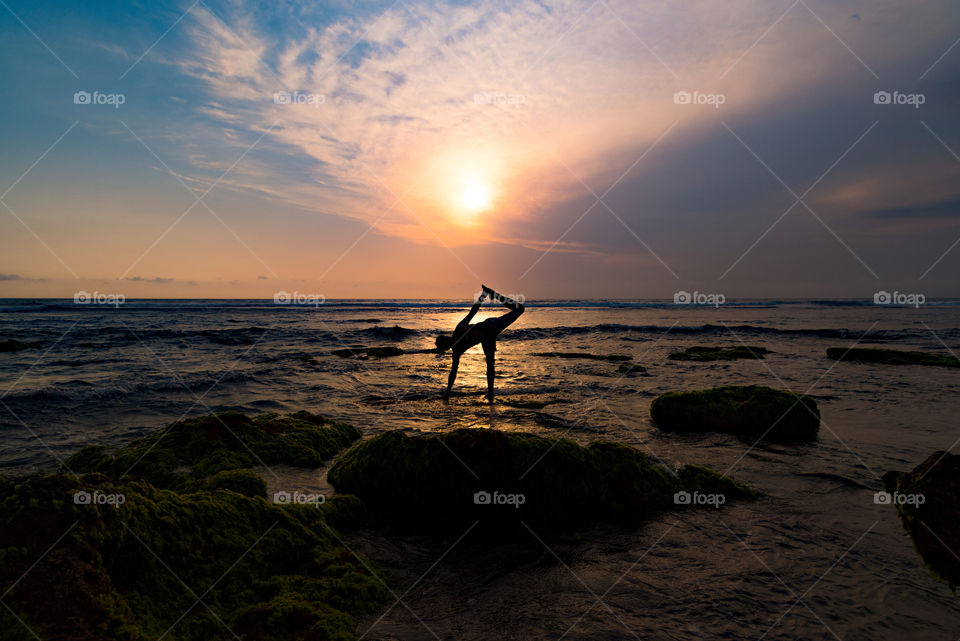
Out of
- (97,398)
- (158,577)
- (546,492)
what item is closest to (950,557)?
(546,492)

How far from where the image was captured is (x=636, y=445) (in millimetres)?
8047

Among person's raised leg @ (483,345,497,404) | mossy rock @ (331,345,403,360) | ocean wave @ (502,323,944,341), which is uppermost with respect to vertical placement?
ocean wave @ (502,323,944,341)

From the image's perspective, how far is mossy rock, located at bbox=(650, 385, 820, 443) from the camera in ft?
27.9

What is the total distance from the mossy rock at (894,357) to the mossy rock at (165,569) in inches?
911

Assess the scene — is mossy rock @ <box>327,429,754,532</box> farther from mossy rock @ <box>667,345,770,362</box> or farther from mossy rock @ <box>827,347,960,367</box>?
mossy rock @ <box>827,347,960,367</box>

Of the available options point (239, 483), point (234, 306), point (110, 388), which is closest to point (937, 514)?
point (239, 483)

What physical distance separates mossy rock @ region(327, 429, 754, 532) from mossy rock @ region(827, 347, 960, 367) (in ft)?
60.4

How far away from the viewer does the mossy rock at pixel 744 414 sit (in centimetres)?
850

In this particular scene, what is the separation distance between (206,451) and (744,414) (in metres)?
9.77

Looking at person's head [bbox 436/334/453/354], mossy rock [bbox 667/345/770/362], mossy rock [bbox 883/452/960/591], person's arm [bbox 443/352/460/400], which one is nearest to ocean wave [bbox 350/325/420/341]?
mossy rock [bbox 667/345/770/362]

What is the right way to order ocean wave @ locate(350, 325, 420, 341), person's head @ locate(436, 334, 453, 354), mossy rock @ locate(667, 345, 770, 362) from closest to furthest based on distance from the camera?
person's head @ locate(436, 334, 453, 354), mossy rock @ locate(667, 345, 770, 362), ocean wave @ locate(350, 325, 420, 341)

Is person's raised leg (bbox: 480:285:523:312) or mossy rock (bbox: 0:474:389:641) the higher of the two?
person's raised leg (bbox: 480:285:523:312)

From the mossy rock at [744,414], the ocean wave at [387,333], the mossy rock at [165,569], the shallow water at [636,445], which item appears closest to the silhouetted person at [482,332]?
the shallow water at [636,445]

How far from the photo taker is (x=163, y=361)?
18422 millimetres
